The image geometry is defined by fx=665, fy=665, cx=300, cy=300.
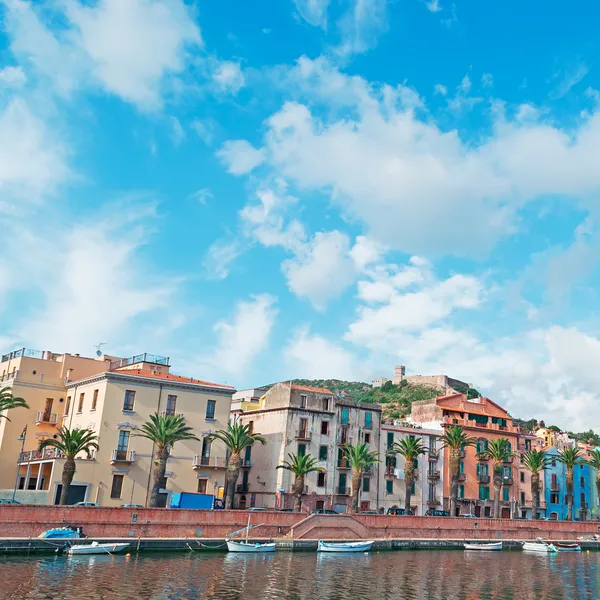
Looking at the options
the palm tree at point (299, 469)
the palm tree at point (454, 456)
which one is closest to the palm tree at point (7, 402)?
the palm tree at point (299, 469)

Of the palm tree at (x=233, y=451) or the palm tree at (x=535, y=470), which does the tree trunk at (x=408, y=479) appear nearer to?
the palm tree at (x=535, y=470)

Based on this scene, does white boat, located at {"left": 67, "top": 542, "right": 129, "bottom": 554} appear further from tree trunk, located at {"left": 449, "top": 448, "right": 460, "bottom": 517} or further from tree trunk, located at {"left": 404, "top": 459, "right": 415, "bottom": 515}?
tree trunk, located at {"left": 449, "top": 448, "right": 460, "bottom": 517}

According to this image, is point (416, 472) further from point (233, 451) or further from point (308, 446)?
point (233, 451)

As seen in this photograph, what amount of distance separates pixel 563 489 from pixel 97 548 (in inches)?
2951

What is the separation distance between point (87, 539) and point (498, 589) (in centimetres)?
2952

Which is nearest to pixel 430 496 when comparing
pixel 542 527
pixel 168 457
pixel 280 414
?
pixel 542 527

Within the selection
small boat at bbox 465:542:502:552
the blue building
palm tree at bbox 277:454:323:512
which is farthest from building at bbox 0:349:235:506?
the blue building

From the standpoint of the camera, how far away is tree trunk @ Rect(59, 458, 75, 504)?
180 ft

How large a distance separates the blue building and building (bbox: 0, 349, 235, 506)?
54.2 metres

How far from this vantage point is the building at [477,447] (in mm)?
88125

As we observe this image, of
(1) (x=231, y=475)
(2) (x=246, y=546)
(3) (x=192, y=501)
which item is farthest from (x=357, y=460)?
(2) (x=246, y=546)

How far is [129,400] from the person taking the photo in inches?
2559

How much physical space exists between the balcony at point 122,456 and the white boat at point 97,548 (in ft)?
43.6

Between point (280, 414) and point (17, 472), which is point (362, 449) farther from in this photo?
point (17, 472)
